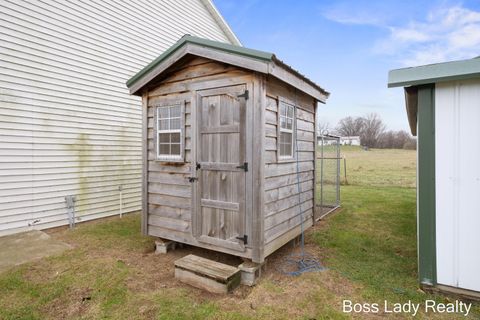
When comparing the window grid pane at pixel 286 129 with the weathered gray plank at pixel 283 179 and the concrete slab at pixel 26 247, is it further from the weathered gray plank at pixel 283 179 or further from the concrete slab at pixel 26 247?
the concrete slab at pixel 26 247

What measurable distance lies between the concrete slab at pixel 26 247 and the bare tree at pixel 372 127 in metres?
50.2

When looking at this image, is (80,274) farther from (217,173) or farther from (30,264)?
(217,173)

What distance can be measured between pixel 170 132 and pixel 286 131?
1793mm

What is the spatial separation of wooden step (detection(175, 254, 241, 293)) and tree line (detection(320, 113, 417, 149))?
44175 mm

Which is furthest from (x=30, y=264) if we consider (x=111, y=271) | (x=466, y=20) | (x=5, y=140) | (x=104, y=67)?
(x=466, y=20)

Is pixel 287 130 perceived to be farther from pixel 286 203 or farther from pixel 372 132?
pixel 372 132

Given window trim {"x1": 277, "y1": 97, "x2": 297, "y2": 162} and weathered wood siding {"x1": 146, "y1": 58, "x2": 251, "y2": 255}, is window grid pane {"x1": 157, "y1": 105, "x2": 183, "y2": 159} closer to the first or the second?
weathered wood siding {"x1": 146, "y1": 58, "x2": 251, "y2": 255}

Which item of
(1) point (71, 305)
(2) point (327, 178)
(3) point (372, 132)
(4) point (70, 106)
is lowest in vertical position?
(1) point (71, 305)

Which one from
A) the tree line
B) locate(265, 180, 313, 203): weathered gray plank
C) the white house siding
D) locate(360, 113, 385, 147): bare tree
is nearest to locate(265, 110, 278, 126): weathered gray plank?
locate(265, 180, 313, 203): weathered gray plank

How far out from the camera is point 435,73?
2789 mm

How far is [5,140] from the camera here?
16.3 feet

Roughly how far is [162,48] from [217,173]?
5.99m

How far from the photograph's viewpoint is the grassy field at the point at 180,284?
108 inches

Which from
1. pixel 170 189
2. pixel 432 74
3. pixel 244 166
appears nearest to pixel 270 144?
pixel 244 166
